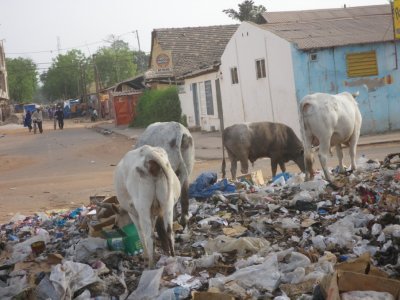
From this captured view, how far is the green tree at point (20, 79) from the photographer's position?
86.4 metres

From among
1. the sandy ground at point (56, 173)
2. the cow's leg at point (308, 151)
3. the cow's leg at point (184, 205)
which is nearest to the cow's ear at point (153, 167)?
the cow's leg at point (184, 205)

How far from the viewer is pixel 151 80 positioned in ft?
110

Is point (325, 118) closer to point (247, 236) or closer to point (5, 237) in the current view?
point (247, 236)

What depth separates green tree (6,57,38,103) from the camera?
86438 millimetres

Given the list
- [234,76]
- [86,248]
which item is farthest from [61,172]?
[86,248]

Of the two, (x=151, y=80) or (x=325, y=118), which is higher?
(x=151, y=80)

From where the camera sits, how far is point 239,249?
20.5 feet

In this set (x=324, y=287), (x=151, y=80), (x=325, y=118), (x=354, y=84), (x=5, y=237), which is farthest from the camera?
(x=151, y=80)

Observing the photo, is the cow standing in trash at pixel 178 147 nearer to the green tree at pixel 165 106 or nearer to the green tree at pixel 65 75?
the green tree at pixel 165 106

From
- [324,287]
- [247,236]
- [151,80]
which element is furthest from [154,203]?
[151,80]

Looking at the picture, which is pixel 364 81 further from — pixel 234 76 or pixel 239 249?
pixel 239 249

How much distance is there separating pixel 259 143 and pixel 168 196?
594cm

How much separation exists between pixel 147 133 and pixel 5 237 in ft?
8.59

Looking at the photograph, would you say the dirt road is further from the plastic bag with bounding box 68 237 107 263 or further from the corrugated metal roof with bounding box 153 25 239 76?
the corrugated metal roof with bounding box 153 25 239 76
